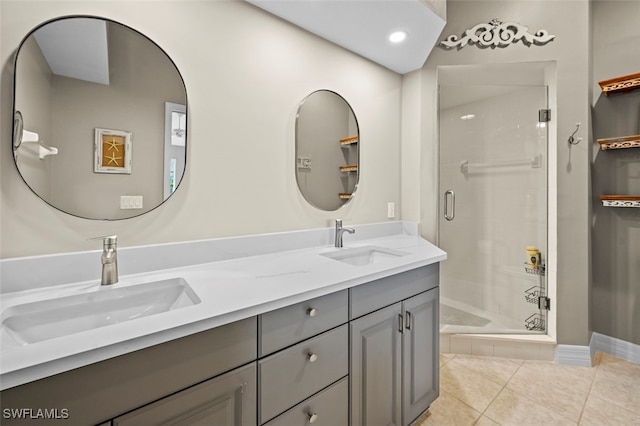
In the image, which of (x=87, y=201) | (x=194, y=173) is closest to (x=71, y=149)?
(x=87, y=201)

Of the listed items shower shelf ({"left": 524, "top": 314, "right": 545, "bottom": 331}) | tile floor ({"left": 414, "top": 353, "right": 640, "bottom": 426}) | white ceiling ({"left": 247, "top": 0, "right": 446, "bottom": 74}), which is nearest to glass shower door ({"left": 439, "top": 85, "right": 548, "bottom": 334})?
shower shelf ({"left": 524, "top": 314, "right": 545, "bottom": 331})

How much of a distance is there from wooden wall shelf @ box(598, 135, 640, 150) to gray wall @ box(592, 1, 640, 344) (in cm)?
10

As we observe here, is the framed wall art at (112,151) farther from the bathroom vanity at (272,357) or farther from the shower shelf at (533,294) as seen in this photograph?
the shower shelf at (533,294)

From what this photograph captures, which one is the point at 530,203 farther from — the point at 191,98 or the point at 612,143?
the point at 191,98

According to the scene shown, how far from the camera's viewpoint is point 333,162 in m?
1.88

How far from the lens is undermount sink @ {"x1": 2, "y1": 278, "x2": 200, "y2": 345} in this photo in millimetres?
826

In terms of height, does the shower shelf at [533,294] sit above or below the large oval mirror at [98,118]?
below

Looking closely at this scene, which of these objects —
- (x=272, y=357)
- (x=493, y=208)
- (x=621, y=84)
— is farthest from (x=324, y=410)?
(x=621, y=84)

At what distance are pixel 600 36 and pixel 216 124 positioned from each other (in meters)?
2.91

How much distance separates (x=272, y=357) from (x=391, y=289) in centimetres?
62

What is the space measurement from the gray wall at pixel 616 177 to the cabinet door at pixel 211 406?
2748 millimetres

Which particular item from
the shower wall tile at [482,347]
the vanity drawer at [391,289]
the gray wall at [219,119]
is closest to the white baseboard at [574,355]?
the shower wall tile at [482,347]

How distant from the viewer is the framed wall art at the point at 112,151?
1105 millimetres

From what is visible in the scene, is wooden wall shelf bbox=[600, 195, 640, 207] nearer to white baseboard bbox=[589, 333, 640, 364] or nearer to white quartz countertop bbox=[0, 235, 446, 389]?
white baseboard bbox=[589, 333, 640, 364]
